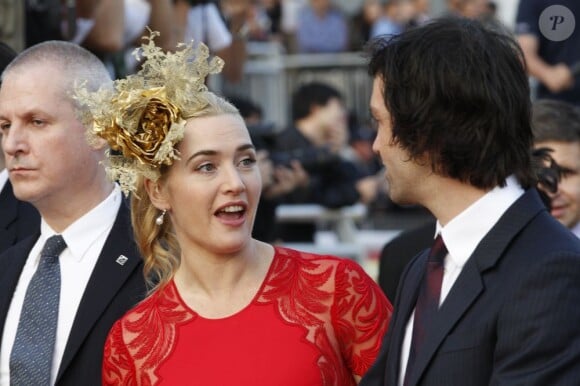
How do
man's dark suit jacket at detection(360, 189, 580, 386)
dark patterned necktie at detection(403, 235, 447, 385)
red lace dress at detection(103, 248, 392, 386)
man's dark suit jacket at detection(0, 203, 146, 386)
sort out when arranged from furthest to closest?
man's dark suit jacket at detection(0, 203, 146, 386), red lace dress at detection(103, 248, 392, 386), dark patterned necktie at detection(403, 235, 447, 385), man's dark suit jacket at detection(360, 189, 580, 386)

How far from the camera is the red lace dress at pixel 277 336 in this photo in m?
3.95

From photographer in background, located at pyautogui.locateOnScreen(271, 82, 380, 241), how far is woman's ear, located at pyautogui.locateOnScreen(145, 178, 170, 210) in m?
5.13

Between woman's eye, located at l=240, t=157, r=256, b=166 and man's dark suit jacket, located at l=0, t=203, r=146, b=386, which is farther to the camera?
man's dark suit jacket, located at l=0, t=203, r=146, b=386

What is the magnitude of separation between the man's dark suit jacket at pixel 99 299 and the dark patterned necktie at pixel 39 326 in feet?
0.31

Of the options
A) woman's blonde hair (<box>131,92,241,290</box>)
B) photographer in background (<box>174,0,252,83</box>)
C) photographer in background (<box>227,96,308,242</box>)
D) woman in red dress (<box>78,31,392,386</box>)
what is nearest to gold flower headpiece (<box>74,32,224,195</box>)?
woman in red dress (<box>78,31,392,386</box>)

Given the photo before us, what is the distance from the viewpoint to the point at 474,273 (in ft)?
10.6

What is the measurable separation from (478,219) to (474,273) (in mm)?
148

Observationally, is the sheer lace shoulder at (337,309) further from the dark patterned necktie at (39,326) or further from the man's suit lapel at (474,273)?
the dark patterned necktie at (39,326)

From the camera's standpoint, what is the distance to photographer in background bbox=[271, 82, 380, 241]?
10.4 metres

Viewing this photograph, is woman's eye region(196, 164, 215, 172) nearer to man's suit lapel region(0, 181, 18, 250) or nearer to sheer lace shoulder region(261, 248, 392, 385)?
sheer lace shoulder region(261, 248, 392, 385)

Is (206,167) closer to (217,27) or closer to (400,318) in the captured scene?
(400,318)

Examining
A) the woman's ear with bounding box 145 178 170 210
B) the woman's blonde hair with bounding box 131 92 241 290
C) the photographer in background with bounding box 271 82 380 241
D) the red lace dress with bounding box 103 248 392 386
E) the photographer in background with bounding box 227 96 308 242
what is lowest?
the photographer in background with bounding box 271 82 380 241

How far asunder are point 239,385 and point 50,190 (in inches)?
49.5

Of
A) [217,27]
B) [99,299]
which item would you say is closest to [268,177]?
[217,27]
